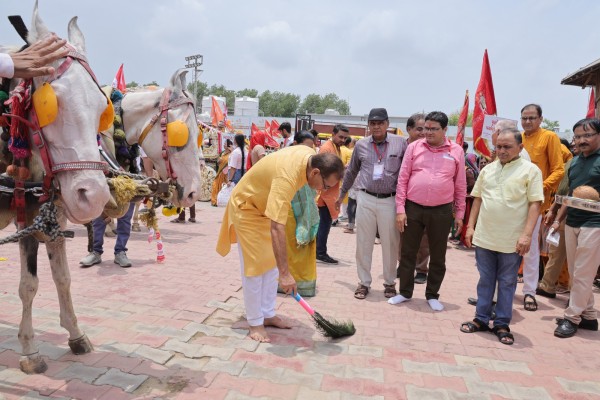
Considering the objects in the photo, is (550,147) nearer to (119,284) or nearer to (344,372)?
(344,372)

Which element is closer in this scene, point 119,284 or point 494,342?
point 494,342

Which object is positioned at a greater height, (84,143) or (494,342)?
(84,143)

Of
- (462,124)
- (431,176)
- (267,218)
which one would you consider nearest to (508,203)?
(431,176)

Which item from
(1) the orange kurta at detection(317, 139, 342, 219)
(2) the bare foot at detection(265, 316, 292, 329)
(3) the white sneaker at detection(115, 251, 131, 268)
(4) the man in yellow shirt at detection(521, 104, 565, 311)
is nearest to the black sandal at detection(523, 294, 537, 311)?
(4) the man in yellow shirt at detection(521, 104, 565, 311)

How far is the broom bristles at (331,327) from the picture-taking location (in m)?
3.67

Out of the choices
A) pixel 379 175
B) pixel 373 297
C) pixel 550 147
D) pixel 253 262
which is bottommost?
pixel 373 297

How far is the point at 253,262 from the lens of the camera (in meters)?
3.59

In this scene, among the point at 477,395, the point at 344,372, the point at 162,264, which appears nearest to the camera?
the point at 477,395

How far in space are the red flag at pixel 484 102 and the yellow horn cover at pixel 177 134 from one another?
427 centimetres

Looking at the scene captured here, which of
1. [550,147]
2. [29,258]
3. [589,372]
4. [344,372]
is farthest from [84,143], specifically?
[550,147]

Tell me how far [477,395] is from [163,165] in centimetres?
302

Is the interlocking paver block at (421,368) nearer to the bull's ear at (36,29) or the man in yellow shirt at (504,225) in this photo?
the man in yellow shirt at (504,225)

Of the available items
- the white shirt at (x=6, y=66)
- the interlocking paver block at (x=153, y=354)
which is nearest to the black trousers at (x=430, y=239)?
the interlocking paver block at (x=153, y=354)

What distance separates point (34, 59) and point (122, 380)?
6.52 feet
